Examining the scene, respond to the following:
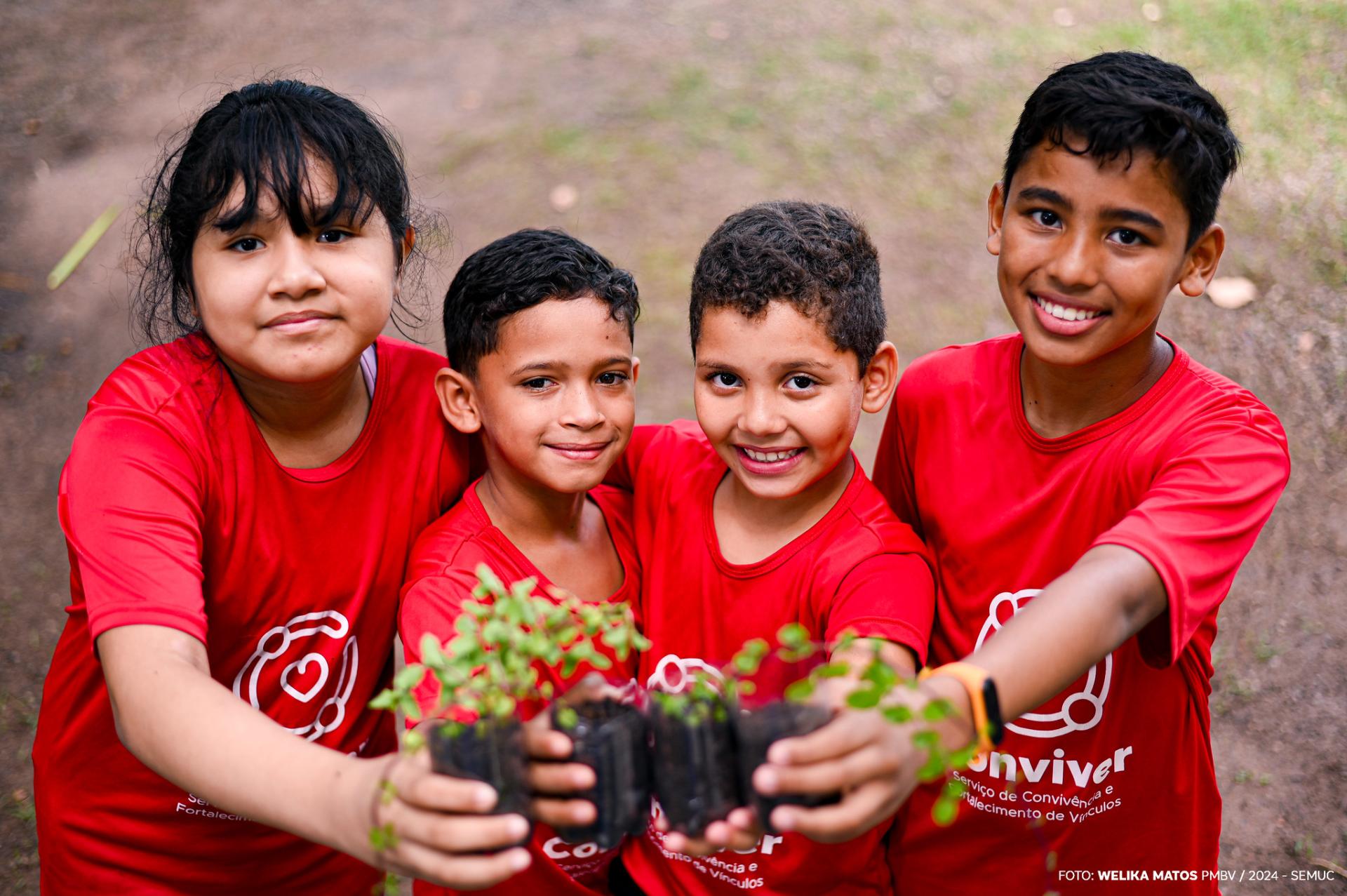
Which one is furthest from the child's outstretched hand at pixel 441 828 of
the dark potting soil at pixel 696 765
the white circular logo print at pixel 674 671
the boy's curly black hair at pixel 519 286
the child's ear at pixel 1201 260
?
the child's ear at pixel 1201 260

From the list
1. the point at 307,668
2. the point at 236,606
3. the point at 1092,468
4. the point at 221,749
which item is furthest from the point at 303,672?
the point at 1092,468

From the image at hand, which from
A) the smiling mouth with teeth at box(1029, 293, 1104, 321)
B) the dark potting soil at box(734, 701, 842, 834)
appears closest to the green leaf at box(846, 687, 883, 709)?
the dark potting soil at box(734, 701, 842, 834)

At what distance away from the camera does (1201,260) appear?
8.56ft

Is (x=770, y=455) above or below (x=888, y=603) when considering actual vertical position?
above

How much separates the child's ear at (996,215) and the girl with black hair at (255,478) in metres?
1.42

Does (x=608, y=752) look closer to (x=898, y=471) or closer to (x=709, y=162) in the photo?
(x=898, y=471)

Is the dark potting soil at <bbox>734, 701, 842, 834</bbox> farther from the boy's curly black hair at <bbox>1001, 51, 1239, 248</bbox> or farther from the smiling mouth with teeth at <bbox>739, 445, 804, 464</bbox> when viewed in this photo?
the boy's curly black hair at <bbox>1001, 51, 1239, 248</bbox>

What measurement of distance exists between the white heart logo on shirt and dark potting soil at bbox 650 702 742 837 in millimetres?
1063

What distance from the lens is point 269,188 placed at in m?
2.51

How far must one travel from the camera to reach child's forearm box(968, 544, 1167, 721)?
196 cm

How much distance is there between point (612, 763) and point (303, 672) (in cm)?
108

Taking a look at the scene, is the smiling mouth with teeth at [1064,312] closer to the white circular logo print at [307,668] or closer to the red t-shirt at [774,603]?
the red t-shirt at [774,603]

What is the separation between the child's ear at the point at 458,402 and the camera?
111 inches

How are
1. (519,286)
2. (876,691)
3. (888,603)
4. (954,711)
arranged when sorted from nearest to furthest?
(876,691), (954,711), (888,603), (519,286)
